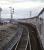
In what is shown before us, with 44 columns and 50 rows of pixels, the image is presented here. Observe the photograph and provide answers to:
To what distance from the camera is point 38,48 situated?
81.9 ft

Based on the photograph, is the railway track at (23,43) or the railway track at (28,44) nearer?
the railway track at (23,43)

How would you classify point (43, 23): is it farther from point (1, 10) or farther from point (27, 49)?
point (27, 49)

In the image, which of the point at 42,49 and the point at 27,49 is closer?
the point at 27,49

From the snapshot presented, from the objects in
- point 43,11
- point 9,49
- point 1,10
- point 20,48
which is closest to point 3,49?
point 9,49

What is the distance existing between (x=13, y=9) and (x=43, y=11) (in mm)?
15952

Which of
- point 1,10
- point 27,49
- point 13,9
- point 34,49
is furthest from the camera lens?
point 1,10

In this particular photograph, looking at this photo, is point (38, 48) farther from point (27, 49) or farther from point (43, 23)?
point (43, 23)

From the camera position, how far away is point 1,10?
84750 millimetres

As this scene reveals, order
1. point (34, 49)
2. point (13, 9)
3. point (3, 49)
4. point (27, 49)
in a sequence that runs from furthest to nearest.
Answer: point (13, 9) → point (34, 49) → point (27, 49) → point (3, 49)

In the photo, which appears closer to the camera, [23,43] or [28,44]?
[28,44]

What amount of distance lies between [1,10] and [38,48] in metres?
61.0

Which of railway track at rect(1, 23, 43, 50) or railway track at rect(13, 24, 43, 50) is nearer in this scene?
railway track at rect(1, 23, 43, 50)

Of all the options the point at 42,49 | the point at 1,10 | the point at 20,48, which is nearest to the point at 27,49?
the point at 20,48

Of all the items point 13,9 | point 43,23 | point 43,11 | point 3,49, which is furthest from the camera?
point 13,9
